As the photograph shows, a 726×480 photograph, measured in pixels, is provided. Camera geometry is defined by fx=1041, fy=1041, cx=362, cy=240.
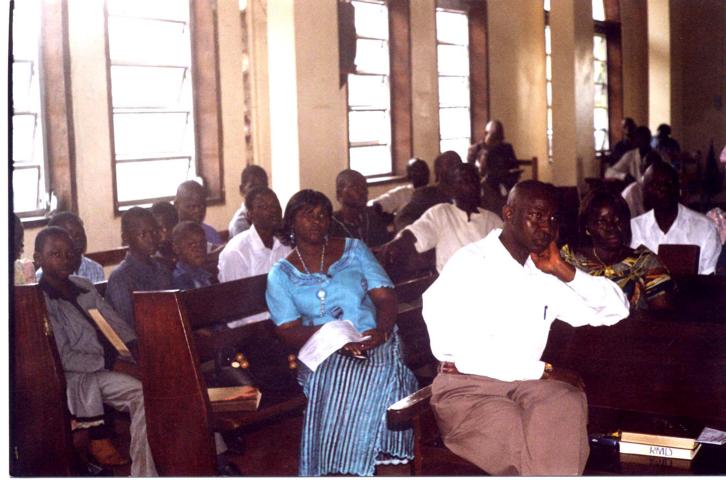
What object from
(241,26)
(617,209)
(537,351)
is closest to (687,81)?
(241,26)

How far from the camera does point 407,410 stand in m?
3.19

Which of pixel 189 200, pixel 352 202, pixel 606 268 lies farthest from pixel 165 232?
pixel 606 268

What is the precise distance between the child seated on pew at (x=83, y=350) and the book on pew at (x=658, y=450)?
1829mm

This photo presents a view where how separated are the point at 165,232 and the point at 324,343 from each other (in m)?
1.69

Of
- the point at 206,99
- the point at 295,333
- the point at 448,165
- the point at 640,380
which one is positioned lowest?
the point at 640,380

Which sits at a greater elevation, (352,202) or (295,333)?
(352,202)

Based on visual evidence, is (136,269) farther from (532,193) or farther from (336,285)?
(532,193)

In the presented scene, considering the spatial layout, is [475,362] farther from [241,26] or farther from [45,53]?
[241,26]

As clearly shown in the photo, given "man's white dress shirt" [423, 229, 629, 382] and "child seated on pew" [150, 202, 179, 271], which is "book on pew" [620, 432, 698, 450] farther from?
"child seated on pew" [150, 202, 179, 271]

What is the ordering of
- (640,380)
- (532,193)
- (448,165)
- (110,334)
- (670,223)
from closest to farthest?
(532,193), (640,380), (110,334), (670,223), (448,165)

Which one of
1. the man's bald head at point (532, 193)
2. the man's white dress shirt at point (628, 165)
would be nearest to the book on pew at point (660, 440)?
the man's bald head at point (532, 193)

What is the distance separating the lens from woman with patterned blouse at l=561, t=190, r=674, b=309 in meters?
3.87

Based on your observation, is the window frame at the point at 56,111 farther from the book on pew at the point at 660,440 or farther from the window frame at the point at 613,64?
the window frame at the point at 613,64

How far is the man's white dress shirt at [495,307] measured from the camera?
3.17 meters
